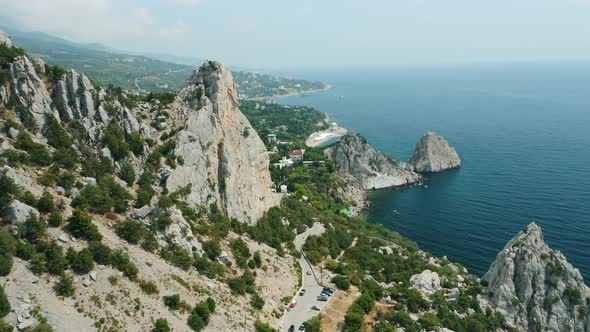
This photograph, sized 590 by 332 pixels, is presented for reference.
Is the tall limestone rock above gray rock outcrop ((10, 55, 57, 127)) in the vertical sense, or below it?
below

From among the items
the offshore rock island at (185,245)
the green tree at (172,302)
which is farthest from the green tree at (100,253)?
the green tree at (172,302)

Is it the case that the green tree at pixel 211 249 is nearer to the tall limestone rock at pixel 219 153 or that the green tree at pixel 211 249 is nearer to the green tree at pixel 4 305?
the tall limestone rock at pixel 219 153

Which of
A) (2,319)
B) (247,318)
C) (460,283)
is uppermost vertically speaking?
(2,319)

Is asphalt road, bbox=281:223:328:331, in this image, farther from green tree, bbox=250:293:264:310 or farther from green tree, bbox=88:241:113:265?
green tree, bbox=88:241:113:265

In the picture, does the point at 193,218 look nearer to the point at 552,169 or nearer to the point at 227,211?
the point at 227,211

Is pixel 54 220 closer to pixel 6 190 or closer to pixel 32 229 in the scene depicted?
pixel 32 229

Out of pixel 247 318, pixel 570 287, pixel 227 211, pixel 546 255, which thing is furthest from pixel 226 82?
pixel 570 287

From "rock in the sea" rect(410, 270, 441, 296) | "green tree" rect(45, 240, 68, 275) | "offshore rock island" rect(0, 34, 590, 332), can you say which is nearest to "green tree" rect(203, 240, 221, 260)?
"offshore rock island" rect(0, 34, 590, 332)

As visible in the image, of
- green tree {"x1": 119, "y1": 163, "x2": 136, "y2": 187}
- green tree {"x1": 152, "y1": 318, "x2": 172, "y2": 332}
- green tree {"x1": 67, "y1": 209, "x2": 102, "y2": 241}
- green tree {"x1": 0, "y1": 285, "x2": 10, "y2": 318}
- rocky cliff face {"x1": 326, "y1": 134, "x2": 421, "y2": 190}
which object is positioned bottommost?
rocky cliff face {"x1": 326, "y1": 134, "x2": 421, "y2": 190}
